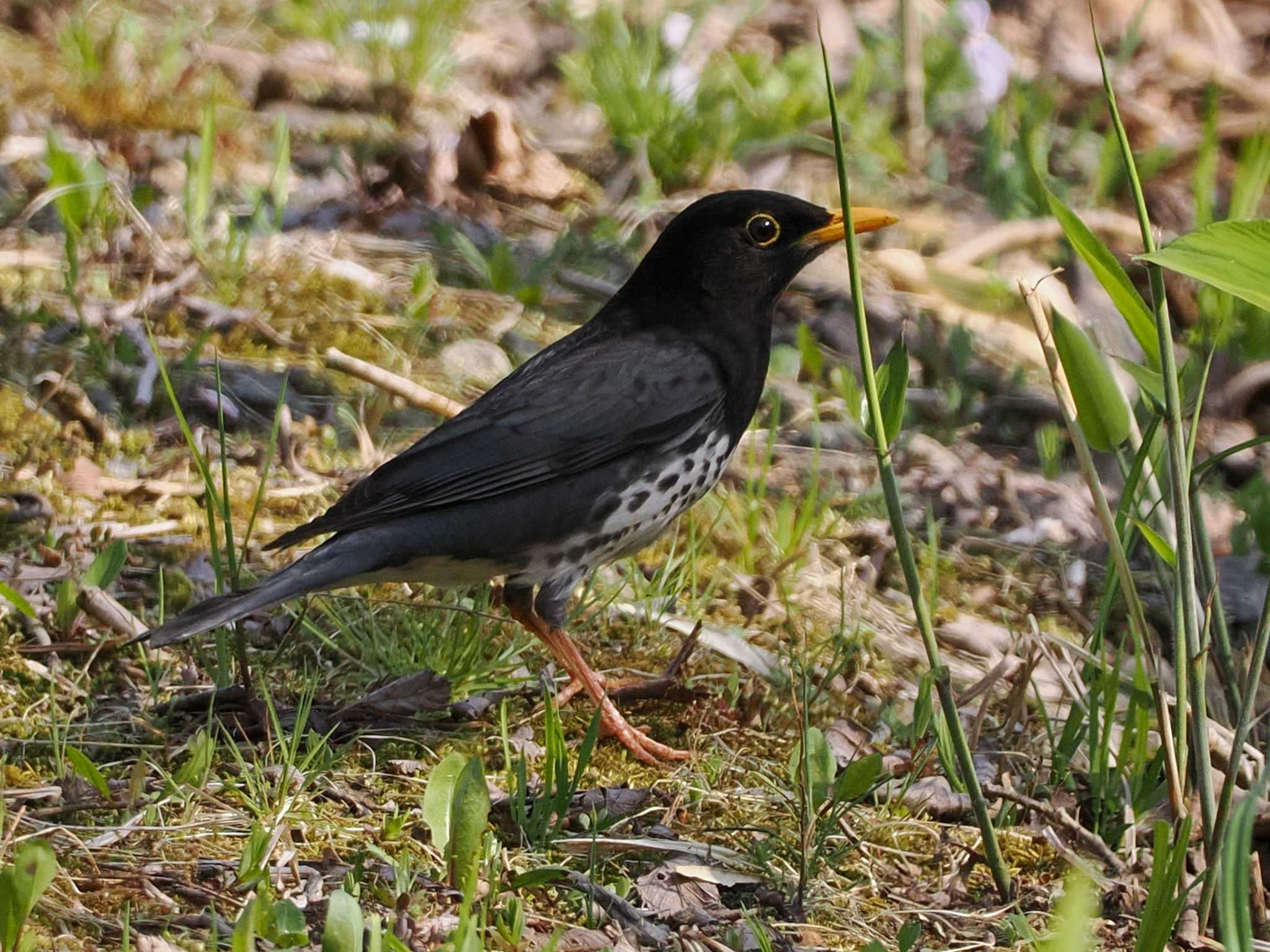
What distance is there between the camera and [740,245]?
4.97 m

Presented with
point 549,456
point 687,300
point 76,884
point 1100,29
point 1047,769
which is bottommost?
point 76,884

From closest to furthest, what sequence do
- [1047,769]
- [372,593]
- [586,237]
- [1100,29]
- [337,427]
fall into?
[1047,769]
[372,593]
[337,427]
[586,237]
[1100,29]

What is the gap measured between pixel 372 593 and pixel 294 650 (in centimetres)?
46

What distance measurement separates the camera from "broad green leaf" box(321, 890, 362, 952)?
279 centimetres

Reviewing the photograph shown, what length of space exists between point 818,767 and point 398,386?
7.23 feet

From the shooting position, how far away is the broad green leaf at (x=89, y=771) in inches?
133

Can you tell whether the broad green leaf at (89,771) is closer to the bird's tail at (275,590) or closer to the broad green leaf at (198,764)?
the broad green leaf at (198,764)

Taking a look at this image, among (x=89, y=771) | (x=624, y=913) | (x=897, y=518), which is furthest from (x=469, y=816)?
(x=897, y=518)

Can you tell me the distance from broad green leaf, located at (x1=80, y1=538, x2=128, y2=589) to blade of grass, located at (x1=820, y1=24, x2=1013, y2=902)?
2125 millimetres

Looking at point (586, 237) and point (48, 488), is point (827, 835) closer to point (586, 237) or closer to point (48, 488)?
point (48, 488)

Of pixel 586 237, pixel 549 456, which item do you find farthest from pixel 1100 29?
pixel 549 456

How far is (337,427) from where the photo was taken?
5.55 m

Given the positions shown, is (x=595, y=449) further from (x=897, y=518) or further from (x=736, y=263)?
(x=897, y=518)

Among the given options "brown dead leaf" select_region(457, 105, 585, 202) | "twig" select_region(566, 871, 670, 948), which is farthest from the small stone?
"twig" select_region(566, 871, 670, 948)
